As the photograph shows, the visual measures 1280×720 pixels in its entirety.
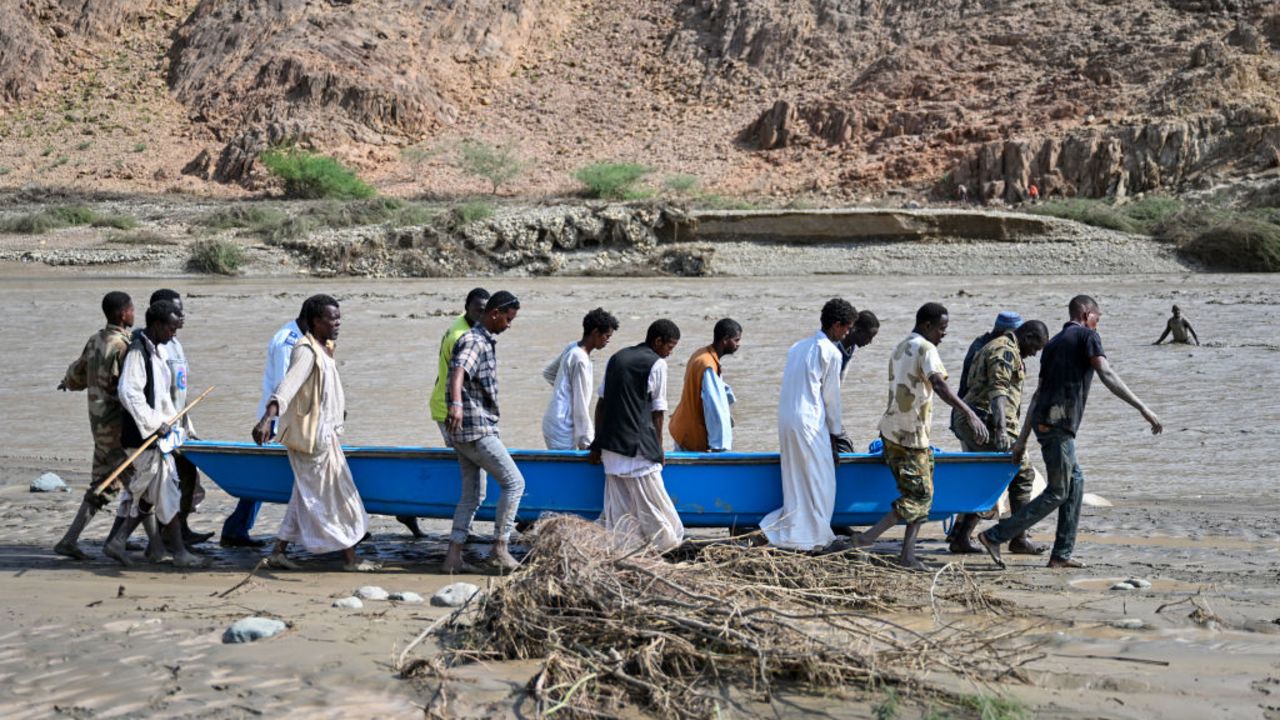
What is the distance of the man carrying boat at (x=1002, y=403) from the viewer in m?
7.11

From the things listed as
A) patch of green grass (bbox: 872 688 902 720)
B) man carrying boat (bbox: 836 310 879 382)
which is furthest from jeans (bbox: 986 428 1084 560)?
patch of green grass (bbox: 872 688 902 720)

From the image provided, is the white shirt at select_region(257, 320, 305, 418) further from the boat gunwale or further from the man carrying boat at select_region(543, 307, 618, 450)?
the man carrying boat at select_region(543, 307, 618, 450)

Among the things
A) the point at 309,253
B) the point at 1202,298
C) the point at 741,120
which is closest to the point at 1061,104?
the point at 741,120

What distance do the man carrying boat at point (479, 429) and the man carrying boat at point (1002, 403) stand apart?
2.43 m

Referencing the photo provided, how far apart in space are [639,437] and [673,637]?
1984 mm

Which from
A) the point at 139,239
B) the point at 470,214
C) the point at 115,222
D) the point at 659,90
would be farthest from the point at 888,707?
the point at 659,90

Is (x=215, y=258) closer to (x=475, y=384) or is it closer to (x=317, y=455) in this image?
(x=317, y=455)

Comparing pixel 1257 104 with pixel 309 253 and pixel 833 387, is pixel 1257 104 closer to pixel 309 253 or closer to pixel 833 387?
pixel 309 253

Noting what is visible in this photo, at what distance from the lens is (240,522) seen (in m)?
7.42

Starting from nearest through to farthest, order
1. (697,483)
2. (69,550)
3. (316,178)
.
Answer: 1. (69,550)
2. (697,483)
3. (316,178)

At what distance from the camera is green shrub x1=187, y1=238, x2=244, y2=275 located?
2805cm

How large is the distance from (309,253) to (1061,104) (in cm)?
2389

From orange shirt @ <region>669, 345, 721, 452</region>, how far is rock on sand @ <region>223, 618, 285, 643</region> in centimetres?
273

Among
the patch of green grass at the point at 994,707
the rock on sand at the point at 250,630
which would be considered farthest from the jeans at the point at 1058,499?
the rock on sand at the point at 250,630
